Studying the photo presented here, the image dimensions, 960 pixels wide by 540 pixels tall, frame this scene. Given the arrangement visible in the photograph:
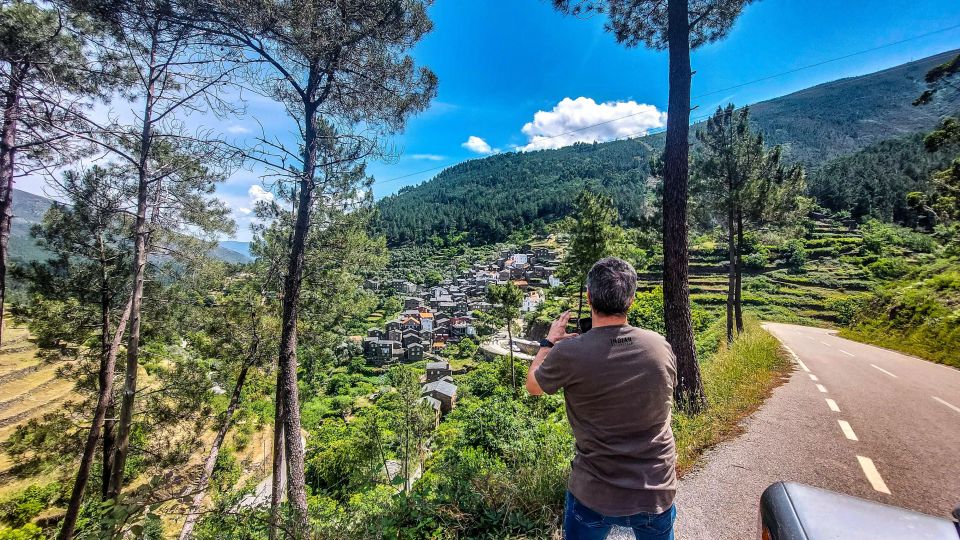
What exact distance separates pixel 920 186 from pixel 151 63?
96.9m

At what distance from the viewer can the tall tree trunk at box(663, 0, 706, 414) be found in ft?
16.0

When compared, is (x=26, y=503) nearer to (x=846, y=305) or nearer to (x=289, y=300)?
(x=289, y=300)

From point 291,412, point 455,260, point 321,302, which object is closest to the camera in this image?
point 291,412

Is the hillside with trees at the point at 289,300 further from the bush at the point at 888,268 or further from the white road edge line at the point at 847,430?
the bush at the point at 888,268

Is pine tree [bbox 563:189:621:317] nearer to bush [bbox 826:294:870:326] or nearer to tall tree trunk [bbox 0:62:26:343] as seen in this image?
Result: tall tree trunk [bbox 0:62:26:343]

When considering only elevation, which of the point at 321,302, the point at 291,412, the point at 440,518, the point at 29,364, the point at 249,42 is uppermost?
the point at 249,42

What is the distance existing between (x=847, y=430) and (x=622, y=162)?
155 m

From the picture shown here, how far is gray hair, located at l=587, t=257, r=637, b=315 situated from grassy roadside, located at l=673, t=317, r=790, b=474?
9.83 ft

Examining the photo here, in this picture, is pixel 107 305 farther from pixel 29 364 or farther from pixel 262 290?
pixel 29 364

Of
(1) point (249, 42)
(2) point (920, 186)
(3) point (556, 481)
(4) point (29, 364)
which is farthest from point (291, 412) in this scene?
(2) point (920, 186)

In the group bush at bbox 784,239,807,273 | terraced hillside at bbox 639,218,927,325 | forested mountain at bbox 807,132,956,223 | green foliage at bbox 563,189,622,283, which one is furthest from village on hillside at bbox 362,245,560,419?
forested mountain at bbox 807,132,956,223

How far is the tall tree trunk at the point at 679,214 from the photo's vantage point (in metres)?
4.87

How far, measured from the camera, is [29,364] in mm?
19781

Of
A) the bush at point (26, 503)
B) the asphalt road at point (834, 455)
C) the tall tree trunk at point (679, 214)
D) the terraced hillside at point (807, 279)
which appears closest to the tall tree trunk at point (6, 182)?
the asphalt road at point (834, 455)
